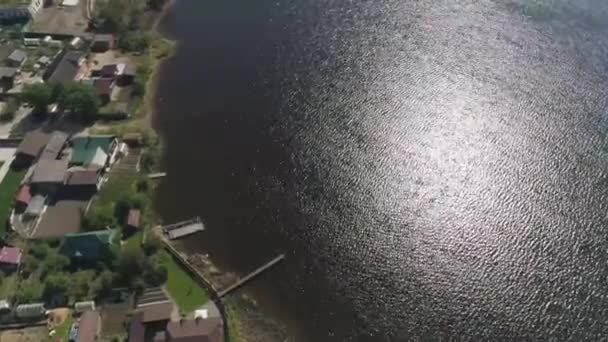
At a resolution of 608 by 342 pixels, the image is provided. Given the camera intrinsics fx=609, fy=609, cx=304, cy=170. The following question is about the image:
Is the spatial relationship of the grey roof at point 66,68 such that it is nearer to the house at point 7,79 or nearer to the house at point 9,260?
the house at point 7,79

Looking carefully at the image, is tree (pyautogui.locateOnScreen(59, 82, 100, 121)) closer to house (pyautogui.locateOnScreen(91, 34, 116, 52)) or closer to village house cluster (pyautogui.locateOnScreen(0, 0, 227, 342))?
village house cluster (pyautogui.locateOnScreen(0, 0, 227, 342))

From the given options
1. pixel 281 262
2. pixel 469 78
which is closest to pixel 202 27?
pixel 469 78

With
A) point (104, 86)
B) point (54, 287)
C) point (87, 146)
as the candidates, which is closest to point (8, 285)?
A: point (54, 287)

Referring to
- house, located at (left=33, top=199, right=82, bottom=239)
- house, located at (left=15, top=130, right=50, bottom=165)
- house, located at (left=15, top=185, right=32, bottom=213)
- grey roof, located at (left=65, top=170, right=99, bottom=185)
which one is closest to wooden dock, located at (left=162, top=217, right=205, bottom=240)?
house, located at (left=33, top=199, right=82, bottom=239)

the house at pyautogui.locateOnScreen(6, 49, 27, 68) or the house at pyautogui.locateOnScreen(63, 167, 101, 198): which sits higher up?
the house at pyautogui.locateOnScreen(6, 49, 27, 68)

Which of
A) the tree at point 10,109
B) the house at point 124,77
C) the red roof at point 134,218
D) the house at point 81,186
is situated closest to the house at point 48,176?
the house at point 81,186

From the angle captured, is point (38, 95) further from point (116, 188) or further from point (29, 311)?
point (29, 311)
